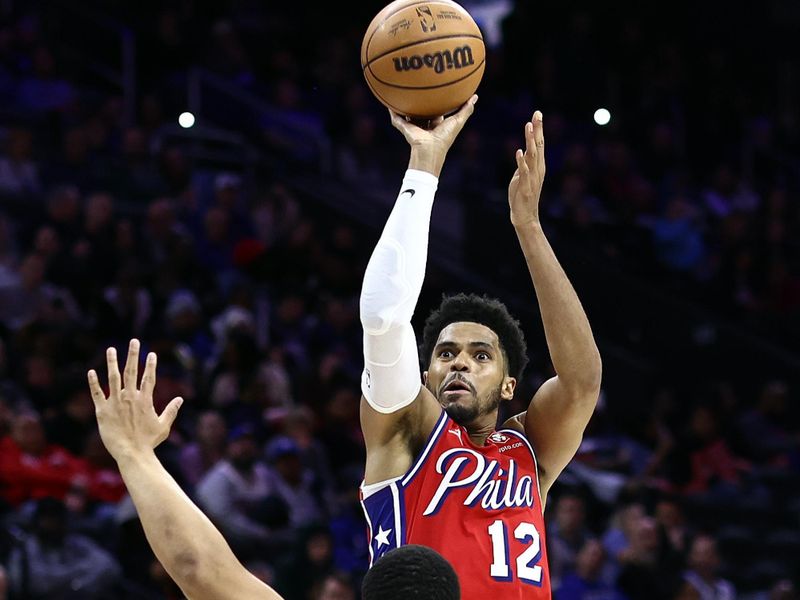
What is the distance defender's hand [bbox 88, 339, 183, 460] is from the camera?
3.09 m

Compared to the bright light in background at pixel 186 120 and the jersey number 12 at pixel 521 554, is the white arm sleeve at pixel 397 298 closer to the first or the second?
the jersey number 12 at pixel 521 554

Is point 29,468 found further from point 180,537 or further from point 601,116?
point 601,116

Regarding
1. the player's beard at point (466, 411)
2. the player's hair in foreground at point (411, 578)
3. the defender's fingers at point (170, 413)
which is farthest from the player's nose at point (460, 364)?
the player's hair in foreground at point (411, 578)

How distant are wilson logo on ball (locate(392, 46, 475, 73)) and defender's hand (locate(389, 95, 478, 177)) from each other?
0.13m

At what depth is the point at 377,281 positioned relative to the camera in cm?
385

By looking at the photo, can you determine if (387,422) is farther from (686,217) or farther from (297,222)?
(686,217)

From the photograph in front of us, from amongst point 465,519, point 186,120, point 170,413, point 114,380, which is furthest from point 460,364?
point 186,120

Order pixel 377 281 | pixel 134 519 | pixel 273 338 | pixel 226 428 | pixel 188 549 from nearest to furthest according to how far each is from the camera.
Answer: pixel 188 549, pixel 377 281, pixel 134 519, pixel 226 428, pixel 273 338

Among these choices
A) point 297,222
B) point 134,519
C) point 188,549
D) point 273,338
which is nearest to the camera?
point 188,549

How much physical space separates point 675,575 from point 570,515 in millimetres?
793

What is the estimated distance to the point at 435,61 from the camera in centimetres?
430

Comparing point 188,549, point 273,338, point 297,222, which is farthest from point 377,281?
point 297,222

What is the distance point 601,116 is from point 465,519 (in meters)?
11.0

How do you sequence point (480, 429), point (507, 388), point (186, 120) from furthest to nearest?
1. point (186, 120)
2. point (507, 388)
3. point (480, 429)
